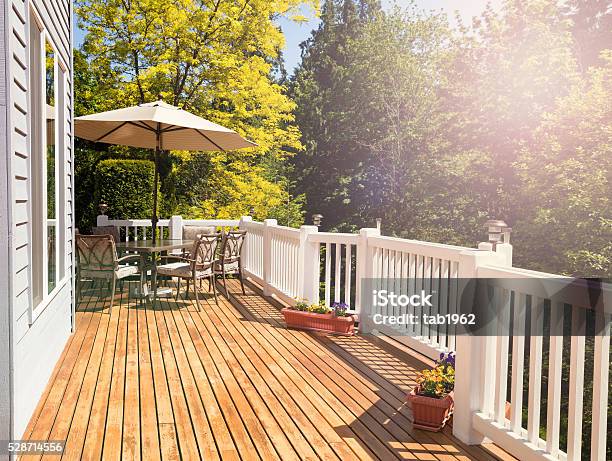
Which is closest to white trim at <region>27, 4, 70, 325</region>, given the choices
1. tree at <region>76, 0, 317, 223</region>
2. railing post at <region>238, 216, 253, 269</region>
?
railing post at <region>238, 216, 253, 269</region>

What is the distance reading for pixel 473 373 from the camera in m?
2.90

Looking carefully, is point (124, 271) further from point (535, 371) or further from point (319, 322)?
point (535, 371)

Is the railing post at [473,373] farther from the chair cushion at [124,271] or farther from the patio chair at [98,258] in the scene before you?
the chair cushion at [124,271]

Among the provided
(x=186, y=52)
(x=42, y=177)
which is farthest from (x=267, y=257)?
(x=186, y=52)

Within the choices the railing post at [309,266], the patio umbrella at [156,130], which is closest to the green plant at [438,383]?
the railing post at [309,266]

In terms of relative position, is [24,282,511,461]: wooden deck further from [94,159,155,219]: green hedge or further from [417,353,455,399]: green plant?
[94,159,155,219]: green hedge

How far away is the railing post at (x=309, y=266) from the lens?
5.85 metres

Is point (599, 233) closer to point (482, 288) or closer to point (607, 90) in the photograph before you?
point (607, 90)

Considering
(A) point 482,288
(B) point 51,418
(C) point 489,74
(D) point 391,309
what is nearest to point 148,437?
(B) point 51,418

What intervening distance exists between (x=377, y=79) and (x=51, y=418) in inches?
848

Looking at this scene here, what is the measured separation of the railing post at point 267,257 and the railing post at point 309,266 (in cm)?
139

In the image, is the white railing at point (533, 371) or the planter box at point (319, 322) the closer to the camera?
the white railing at point (533, 371)

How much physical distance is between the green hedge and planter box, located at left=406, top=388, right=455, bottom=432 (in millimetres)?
8329

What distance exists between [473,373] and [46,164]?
318 centimetres
